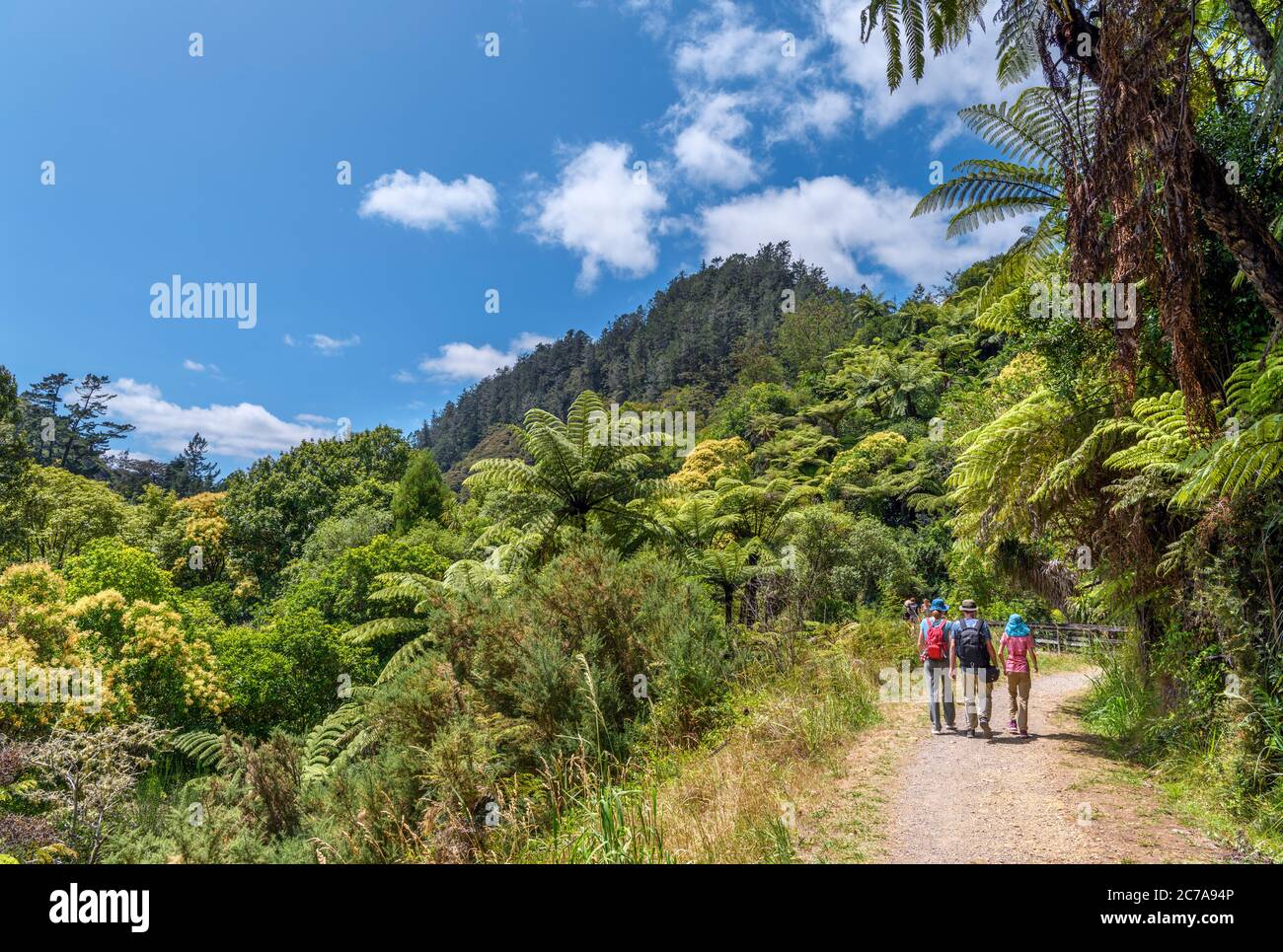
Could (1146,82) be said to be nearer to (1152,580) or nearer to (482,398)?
(1152,580)

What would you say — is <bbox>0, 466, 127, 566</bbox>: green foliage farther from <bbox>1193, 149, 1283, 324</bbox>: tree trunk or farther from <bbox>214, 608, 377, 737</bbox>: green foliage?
<bbox>1193, 149, 1283, 324</bbox>: tree trunk

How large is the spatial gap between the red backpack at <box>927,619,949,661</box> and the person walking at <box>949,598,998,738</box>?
11cm

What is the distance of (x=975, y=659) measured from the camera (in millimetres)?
6508

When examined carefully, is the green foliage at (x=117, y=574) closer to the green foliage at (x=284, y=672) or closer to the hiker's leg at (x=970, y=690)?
the green foliage at (x=284, y=672)

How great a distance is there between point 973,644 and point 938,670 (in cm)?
59

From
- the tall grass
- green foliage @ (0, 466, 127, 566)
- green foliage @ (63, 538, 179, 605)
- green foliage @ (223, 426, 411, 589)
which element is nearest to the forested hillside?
green foliage @ (223, 426, 411, 589)

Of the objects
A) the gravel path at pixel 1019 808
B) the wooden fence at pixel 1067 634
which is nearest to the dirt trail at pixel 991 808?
the gravel path at pixel 1019 808

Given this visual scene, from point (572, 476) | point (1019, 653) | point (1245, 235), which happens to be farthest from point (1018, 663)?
point (572, 476)

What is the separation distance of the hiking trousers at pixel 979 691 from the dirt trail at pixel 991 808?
0.86 feet

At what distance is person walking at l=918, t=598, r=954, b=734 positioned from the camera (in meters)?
6.99

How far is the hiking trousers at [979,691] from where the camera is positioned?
656cm

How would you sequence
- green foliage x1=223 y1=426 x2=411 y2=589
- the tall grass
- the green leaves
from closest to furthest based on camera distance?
the tall grass
the green leaves
green foliage x1=223 y1=426 x2=411 y2=589

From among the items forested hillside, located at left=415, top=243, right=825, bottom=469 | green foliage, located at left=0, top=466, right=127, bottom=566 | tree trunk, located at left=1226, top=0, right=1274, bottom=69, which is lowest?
green foliage, located at left=0, top=466, right=127, bottom=566

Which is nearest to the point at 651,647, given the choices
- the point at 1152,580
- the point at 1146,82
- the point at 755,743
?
the point at 755,743
